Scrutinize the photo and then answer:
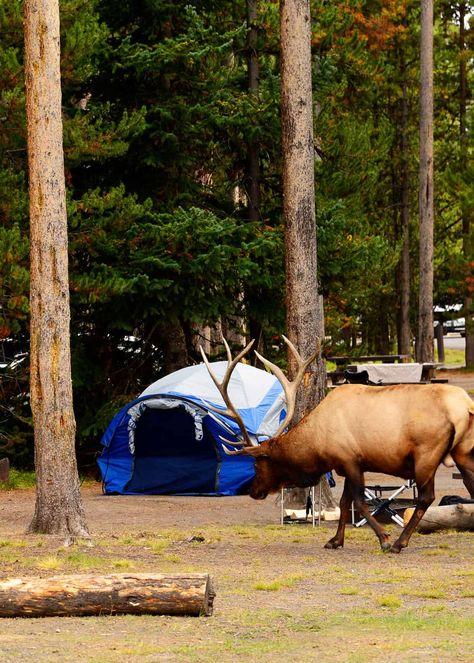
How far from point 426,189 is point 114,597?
24.7 metres

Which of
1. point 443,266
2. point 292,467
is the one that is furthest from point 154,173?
point 443,266

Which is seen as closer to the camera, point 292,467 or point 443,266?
point 292,467

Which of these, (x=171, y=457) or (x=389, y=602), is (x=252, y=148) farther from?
(x=389, y=602)

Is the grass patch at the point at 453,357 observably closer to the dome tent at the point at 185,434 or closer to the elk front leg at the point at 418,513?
the dome tent at the point at 185,434

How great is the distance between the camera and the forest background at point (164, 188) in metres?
20.8

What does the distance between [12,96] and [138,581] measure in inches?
474

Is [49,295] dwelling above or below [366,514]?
above

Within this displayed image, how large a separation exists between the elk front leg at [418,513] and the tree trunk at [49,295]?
12.0 feet

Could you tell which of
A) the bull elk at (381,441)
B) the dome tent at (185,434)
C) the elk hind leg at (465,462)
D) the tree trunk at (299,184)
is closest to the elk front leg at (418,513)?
the bull elk at (381,441)

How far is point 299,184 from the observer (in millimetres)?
17578

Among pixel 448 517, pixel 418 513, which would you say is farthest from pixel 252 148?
pixel 418 513

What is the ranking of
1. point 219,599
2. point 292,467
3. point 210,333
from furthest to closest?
1. point 210,333
2. point 292,467
3. point 219,599

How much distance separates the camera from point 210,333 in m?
32.5

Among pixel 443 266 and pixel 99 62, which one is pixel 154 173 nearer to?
pixel 99 62
